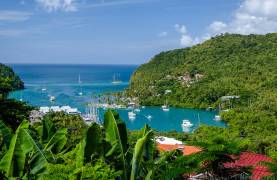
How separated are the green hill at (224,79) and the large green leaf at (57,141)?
34243 millimetres

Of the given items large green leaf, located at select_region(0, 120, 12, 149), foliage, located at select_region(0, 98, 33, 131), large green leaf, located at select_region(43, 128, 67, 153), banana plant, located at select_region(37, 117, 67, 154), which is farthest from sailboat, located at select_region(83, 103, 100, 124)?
large green leaf, located at select_region(0, 120, 12, 149)

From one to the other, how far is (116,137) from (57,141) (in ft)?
4.12

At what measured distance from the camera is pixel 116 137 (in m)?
6.75

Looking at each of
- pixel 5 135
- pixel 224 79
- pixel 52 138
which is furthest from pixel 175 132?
pixel 224 79

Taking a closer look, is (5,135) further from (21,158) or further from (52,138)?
(21,158)

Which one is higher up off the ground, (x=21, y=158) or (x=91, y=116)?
(x=21, y=158)

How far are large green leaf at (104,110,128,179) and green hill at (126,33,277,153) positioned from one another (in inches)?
1356

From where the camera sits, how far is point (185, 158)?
18.9 feet

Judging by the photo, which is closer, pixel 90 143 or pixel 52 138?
pixel 90 143

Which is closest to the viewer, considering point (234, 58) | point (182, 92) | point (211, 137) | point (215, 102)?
point (211, 137)

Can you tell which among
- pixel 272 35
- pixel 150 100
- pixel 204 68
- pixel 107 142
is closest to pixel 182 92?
pixel 150 100

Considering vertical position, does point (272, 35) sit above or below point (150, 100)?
above

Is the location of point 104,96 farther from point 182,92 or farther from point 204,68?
point 204,68

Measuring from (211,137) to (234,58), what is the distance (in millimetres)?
79622
